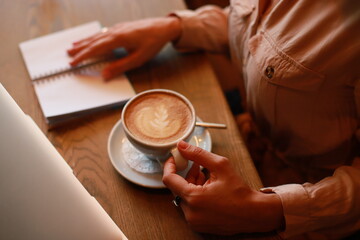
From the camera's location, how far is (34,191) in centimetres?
44

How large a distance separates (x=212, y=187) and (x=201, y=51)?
534 mm

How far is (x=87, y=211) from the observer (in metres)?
0.52

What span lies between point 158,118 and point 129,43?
326mm

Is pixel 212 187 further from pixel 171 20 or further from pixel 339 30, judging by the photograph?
pixel 171 20

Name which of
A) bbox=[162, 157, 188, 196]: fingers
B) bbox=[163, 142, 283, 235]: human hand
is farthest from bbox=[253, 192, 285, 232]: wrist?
bbox=[162, 157, 188, 196]: fingers

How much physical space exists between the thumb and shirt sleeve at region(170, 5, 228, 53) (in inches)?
18.1

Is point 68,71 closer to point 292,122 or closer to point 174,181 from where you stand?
point 174,181

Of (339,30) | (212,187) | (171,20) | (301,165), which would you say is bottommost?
(301,165)

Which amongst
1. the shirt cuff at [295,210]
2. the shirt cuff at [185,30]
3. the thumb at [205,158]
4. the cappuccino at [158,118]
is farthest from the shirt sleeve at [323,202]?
the shirt cuff at [185,30]

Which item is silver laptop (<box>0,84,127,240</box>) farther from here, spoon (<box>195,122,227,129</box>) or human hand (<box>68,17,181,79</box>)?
human hand (<box>68,17,181,79</box>)

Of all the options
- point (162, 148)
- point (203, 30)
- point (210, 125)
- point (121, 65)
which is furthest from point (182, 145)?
point (203, 30)

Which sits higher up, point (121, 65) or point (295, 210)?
point (121, 65)

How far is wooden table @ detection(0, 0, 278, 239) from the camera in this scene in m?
0.68

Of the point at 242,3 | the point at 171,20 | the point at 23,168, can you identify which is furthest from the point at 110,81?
the point at 23,168
